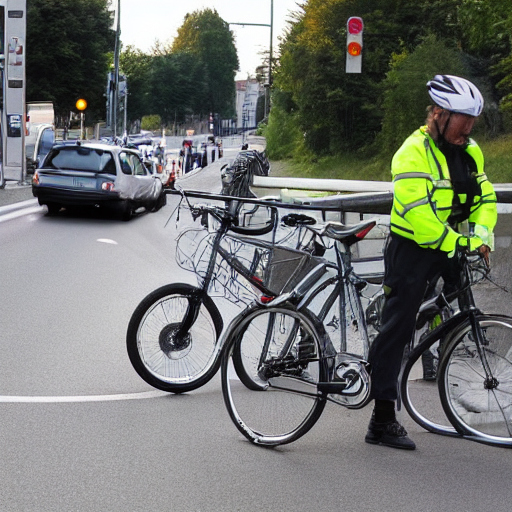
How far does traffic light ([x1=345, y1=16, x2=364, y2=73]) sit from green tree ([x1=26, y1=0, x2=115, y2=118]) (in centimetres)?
6396

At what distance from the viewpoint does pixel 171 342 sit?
22.2 ft

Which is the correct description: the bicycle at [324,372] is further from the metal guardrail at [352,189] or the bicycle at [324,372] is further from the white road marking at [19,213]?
the white road marking at [19,213]

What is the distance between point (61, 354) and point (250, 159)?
7.30 meters

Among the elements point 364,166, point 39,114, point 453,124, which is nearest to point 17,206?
point 453,124

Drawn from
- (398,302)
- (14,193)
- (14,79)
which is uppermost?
(14,79)

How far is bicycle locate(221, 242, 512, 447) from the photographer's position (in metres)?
5.61

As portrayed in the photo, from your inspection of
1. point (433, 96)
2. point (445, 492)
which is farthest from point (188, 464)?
point (433, 96)

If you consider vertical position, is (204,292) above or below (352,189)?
above

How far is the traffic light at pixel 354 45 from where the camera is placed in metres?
17.2

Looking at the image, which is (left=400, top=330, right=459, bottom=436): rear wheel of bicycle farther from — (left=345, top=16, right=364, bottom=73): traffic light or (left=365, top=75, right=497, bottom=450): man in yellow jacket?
(left=345, top=16, right=364, bottom=73): traffic light

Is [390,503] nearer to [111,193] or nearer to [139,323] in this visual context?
[139,323]

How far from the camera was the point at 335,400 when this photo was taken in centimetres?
570

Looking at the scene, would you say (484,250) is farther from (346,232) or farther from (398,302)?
(346,232)

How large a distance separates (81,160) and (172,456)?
56.6ft
